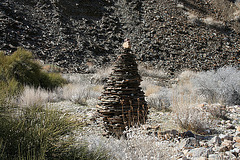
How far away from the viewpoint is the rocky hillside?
19.3 meters

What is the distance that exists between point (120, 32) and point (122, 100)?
828 inches

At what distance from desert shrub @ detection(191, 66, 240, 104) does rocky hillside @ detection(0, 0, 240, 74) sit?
11.2m

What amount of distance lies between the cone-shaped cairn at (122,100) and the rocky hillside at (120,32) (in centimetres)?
1326

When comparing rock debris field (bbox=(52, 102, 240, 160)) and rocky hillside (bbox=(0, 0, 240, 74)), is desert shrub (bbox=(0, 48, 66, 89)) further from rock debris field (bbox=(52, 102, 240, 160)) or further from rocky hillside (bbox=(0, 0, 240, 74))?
rocky hillside (bbox=(0, 0, 240, 74))

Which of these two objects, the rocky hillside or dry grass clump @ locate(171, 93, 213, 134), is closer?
dry grass clump @ locate(171, 93, 213, 134)

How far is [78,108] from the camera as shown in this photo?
253 inches

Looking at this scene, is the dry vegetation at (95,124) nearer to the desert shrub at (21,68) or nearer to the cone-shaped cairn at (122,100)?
the cone-shaped cairn at (122,100)

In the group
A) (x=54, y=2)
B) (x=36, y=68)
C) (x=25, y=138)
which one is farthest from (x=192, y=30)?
(x=25, y=138)

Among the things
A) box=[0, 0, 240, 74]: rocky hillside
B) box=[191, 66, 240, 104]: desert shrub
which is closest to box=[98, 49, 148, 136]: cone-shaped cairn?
box=[191, 66, 240, 104]: desert shrub

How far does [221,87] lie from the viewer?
7723 mm

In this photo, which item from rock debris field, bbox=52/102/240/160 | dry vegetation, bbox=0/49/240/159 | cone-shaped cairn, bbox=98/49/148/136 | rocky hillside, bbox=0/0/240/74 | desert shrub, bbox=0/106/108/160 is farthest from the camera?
rocky hillside, bbox=0/0/240/74

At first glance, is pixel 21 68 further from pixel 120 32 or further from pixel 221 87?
pixel 120 32

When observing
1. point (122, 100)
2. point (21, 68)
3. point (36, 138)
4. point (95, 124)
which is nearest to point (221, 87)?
point (95, 124)

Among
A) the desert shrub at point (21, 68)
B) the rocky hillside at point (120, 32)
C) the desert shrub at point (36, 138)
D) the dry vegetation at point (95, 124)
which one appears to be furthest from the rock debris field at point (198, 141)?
the rocky hillside at point (120, 32)
